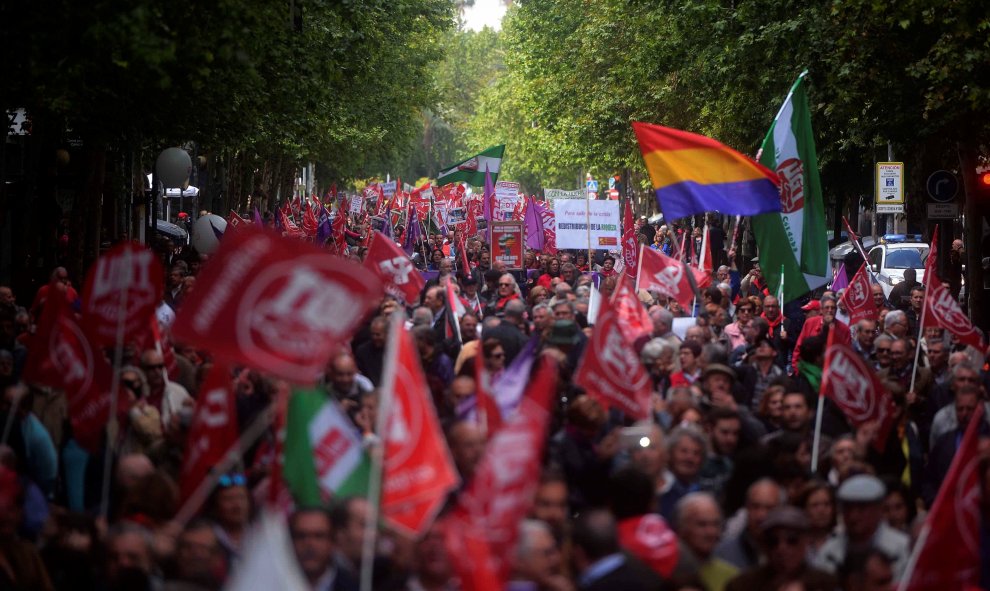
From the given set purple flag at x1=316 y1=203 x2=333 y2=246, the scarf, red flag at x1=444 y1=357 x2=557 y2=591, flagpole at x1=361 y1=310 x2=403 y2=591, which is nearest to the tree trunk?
the scarf

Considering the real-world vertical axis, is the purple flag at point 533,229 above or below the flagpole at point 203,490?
above

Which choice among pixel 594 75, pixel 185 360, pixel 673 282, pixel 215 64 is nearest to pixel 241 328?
pixel 185 360

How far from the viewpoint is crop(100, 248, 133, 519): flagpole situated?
26.3 ft

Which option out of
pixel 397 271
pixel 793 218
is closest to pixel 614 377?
pixel 793 218

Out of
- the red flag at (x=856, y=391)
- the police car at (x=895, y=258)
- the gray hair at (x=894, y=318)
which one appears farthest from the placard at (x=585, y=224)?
the red flag at (x=856, y=391)

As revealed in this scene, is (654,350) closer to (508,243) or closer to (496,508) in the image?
(496,508)

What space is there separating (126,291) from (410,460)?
3329mm

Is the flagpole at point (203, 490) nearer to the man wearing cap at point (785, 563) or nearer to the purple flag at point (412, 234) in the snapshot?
the man wearing cap at point (785, 563)

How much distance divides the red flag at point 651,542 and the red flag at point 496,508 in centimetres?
74

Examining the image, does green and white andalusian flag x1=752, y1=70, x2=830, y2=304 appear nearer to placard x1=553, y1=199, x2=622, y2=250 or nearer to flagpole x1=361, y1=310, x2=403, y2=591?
flagpole x1=361, y1=310, x2=403, y2=591

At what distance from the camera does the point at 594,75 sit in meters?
42.9

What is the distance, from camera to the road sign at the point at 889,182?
28047 millimetres

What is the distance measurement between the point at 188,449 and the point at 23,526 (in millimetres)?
1049

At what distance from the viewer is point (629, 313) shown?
1288cm
